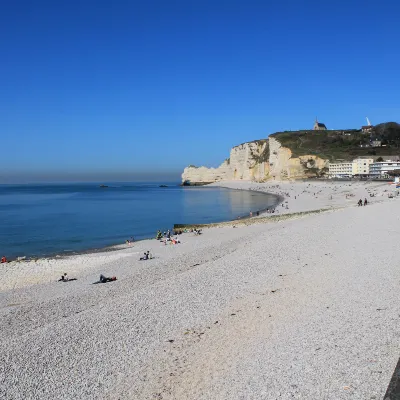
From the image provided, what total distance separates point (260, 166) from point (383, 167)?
4164 centimetres

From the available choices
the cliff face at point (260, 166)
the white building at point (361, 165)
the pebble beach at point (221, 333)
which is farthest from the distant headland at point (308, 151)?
the pebble beach at point (221, 333)

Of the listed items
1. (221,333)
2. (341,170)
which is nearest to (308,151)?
(341,170)

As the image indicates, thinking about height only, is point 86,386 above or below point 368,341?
below

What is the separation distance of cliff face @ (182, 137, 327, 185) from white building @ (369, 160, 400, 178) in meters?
12.4

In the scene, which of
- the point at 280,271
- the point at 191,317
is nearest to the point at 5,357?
the point at 191,317

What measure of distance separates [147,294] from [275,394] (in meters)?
5.63

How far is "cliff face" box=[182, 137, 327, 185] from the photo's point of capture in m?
96.9

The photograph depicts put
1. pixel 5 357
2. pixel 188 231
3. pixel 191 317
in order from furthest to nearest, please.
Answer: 1. pixel 188 231
2. pixel 191 317
3. pixel 5 357

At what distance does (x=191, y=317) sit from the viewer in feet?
28.1

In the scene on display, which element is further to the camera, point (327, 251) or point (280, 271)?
point (327, 251)

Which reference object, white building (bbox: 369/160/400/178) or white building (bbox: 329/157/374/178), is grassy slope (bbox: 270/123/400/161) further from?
white building (bbox: 369/160/400/178)

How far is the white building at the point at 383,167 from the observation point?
82.3 meters

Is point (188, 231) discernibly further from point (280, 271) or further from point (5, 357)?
point (5, 357)

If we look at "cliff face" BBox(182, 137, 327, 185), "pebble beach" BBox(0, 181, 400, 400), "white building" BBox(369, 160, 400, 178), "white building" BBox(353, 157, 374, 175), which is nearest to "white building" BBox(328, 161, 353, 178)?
"white building" BBox(353, 157, 374, 175)
